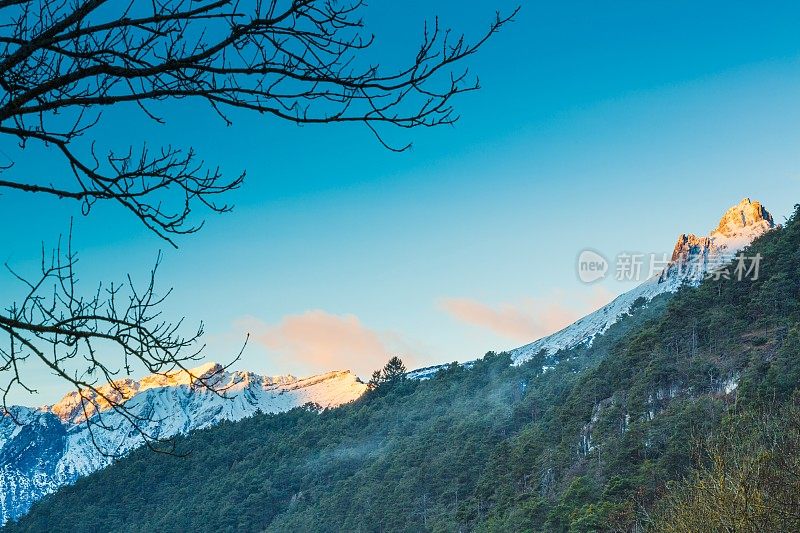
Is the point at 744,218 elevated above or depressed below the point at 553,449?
above

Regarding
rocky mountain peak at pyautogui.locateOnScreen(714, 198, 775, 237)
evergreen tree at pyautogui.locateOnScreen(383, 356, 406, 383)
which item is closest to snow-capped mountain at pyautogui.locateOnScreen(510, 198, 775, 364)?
rocky mountain peak at pyautogui.locateOnScreen(714, 198, 775, 237)

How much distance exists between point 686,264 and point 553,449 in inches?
1544

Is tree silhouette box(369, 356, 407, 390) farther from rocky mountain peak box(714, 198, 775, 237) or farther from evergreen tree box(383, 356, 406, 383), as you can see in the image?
rocky mountain peak box(714, 198, 775, 237)

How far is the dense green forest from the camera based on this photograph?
26.8m

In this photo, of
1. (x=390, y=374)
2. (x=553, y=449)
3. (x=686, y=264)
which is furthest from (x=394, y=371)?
(x=553, y=449)

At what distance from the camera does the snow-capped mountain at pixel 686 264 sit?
7888 cm

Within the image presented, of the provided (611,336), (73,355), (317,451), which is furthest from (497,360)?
(73,355)

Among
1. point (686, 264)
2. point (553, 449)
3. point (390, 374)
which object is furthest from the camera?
point (390, 374)

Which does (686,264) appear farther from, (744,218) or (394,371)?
(394,371)

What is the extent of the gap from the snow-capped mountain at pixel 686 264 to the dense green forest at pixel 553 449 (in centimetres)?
443

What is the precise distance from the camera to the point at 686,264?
8012cm

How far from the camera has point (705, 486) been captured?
1301 centimetres

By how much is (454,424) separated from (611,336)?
20.5 metres

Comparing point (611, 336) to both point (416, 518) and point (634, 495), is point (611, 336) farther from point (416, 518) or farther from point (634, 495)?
point (634, 495)
